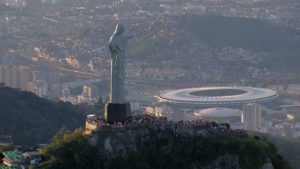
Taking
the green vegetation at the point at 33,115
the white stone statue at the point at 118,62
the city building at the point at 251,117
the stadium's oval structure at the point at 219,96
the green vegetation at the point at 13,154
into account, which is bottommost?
the city building at the point at 251,117

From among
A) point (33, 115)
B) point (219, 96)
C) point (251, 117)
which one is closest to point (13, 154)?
point (33, 115)

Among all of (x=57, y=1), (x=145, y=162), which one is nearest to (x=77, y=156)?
(x=145, y=162)

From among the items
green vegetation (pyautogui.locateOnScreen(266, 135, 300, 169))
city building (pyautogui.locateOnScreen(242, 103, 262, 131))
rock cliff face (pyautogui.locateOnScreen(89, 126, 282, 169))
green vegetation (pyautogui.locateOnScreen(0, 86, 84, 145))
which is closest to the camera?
rock cliff face (pyautogui.locateOnScreen(89, 126, 282, 169))

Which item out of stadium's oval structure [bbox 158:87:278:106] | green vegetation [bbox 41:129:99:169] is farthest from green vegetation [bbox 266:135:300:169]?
stadium's oval structure [bbox 158:87:278:106]

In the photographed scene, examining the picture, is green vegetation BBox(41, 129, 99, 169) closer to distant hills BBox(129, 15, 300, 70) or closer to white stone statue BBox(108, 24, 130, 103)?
white stone statue BBox(108, 24, 130, 103)

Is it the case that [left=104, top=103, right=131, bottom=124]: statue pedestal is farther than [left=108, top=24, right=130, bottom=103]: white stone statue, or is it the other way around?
[left=108, top=24, right=130, bottom=103]: white stone statue

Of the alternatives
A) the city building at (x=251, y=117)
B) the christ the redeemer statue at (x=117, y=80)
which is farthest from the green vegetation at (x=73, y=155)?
the city building at (x=251, y=117)

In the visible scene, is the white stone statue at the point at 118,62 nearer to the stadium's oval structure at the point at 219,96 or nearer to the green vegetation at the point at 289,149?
the green vegetation at the point at 289,149

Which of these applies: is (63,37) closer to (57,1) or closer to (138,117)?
(57,1)
